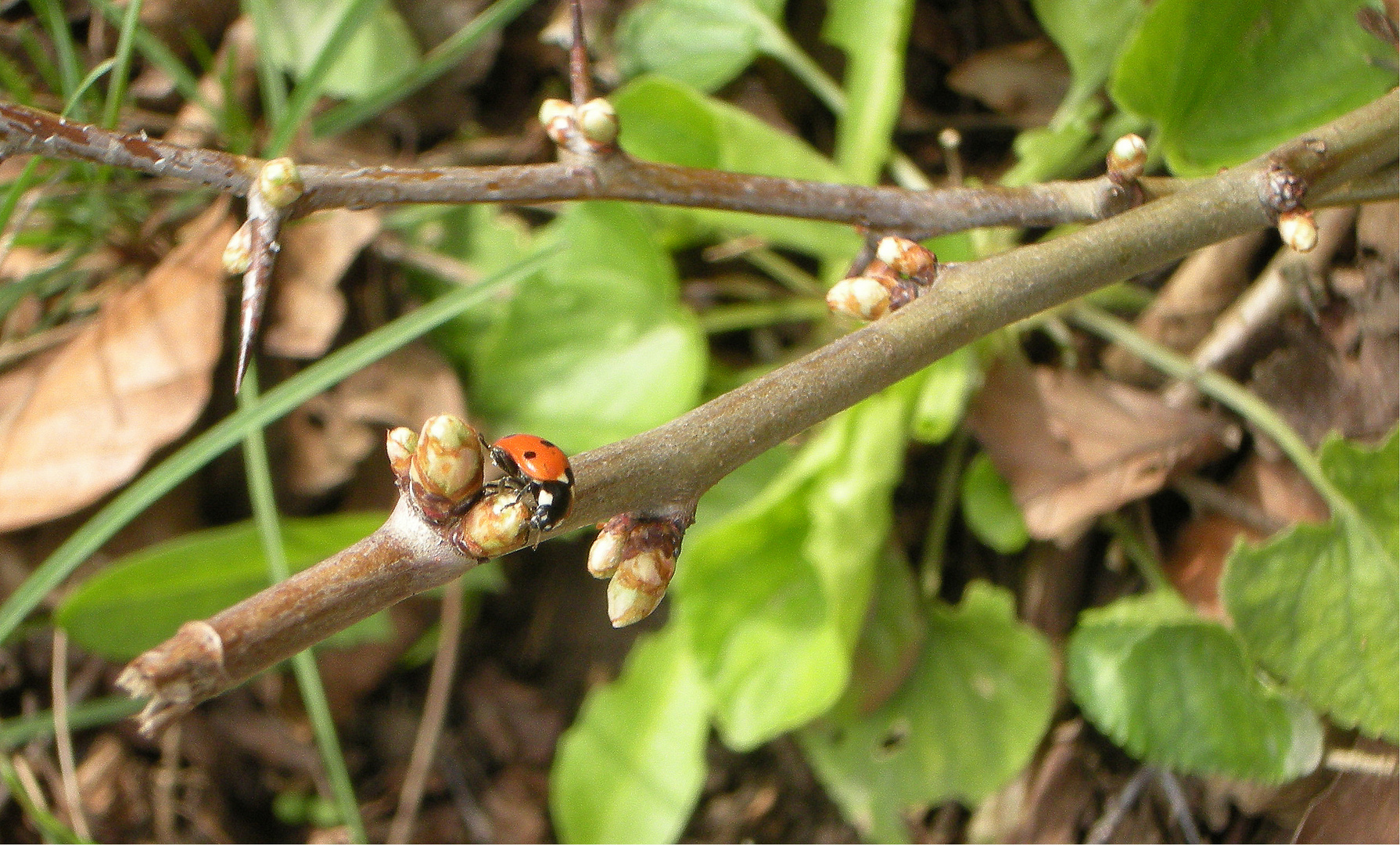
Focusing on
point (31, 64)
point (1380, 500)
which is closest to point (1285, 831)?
point (1380, 500)

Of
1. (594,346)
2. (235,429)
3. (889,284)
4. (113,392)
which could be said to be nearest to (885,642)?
(594,346)

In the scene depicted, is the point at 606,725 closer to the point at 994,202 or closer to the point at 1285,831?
the point at 1285,831

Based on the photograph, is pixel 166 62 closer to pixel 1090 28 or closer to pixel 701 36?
pixel 701 36

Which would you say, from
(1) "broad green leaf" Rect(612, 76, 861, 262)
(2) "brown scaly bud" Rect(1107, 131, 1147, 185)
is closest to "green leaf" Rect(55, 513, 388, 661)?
(1) "broad green leaf" Rect(612, 76, 861, 262)

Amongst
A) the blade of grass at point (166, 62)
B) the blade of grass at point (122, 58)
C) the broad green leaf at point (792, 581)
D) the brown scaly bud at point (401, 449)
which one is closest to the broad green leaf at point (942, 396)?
the broad green leaf at point (792, 581)

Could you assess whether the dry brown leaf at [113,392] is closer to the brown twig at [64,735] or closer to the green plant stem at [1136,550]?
the brown twig at [64,735]

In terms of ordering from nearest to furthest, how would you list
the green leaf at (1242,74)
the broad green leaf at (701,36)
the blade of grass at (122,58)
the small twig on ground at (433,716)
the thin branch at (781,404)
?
1. the thin branch at (781,404)
2. the green leaf at (1242,74)
3. the blade of grass at (122,58)
4. the broad green leaf at (701,36)
5. the small twig on ground at (433,716)
